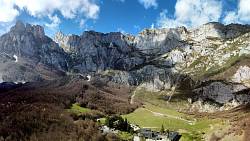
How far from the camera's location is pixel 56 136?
194 metres

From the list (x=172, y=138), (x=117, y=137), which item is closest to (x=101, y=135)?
(x=117, y=137)

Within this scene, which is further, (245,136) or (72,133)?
(72,133)

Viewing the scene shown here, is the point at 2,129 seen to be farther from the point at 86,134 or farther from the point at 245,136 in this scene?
the point at 245,136

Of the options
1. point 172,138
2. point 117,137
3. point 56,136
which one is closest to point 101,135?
point 117,137

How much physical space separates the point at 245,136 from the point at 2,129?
110m

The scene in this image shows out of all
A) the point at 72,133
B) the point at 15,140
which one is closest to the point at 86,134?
the point at 72,133

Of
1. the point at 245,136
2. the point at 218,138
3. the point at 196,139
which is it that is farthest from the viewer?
the point at 196,139

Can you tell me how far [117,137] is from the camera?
640ft

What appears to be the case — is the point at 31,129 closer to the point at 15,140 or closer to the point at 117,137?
the point at 15,140

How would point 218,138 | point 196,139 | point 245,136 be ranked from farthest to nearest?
point 196,139 < point 218,138 < point 245,136

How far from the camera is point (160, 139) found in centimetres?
19538

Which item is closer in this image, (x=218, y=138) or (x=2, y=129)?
(x=218, y=138)

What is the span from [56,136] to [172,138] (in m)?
53.4

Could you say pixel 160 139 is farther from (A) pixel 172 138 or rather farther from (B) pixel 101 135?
(B) pixel 101 135
